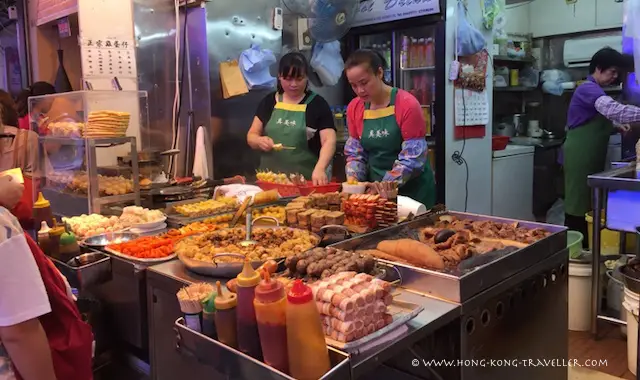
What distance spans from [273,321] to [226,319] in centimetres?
18

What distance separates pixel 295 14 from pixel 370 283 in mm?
3946

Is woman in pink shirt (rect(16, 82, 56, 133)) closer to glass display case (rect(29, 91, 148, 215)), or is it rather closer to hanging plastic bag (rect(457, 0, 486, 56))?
glass display case (rect(29, 91, 148, 215))

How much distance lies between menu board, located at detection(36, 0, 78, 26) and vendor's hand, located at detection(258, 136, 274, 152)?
1.63 metres

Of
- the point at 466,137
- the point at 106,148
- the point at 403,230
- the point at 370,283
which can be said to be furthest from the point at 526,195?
the point at 370,283

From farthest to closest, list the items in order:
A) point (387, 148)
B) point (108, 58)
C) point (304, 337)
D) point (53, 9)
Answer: point (53, 9) < point (108, 58) < point (387, 148) < point (304, 337)

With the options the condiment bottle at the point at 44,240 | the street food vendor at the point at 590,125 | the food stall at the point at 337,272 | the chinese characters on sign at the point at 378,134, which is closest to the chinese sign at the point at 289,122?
the chinese characters on sign at the point at 378,134

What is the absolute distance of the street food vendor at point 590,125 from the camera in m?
4.63

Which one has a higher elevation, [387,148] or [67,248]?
[387,148]

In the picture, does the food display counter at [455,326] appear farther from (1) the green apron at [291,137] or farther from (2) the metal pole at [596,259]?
(1) the green apron at [291,137]

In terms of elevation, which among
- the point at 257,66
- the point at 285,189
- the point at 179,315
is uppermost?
the point at 257,66

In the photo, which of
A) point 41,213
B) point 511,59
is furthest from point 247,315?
point 511,59

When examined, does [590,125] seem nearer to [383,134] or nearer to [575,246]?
[575,246]

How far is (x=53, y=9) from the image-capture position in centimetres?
434

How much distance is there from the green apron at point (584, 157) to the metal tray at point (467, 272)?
117 inches
